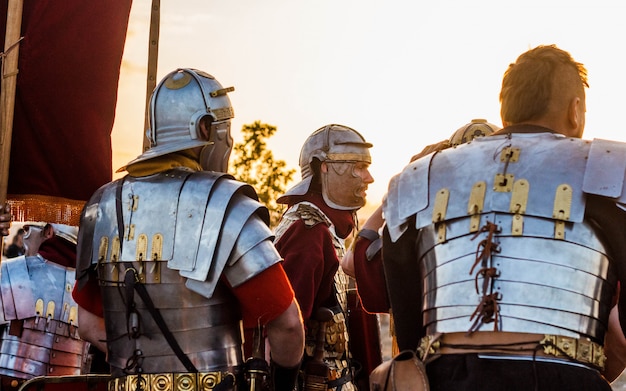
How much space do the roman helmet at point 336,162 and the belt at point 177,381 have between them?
2806 mm

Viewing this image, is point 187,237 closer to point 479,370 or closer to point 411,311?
point 411,311

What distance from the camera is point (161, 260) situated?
5109 mm

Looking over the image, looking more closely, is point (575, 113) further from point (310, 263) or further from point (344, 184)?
point (344, 184)

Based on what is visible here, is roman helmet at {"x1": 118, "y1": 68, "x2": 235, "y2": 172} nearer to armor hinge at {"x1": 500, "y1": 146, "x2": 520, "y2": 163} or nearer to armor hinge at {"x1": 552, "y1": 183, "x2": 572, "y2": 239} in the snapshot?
armor hinge at {"x1": 500, "y1": 146, "x2": 520, "y2": 163}

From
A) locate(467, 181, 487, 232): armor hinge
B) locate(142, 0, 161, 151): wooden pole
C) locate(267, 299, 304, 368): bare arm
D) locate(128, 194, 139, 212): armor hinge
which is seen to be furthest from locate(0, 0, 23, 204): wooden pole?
locate(467, 181, 487, 232): armor hinge

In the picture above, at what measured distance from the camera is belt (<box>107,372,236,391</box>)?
5.03 meters

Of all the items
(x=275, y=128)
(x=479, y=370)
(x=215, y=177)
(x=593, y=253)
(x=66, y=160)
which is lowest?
(x=479, y=370)

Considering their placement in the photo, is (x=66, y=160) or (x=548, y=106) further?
(x=66, y=160)

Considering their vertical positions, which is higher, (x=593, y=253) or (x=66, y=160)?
(x=66, y=160)

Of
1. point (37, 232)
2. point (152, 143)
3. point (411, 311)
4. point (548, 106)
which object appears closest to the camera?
point (548, 106)

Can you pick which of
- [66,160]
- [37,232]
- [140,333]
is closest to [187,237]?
[140,333]

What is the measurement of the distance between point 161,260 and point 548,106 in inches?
71.4

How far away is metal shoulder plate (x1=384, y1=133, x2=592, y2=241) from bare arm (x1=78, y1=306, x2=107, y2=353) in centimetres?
171

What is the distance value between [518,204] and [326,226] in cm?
312
